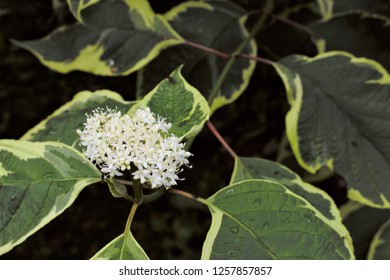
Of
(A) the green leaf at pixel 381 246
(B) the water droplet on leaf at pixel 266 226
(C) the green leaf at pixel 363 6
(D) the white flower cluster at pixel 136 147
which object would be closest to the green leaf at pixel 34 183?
(D) the white flower cluster at pixel 136 147

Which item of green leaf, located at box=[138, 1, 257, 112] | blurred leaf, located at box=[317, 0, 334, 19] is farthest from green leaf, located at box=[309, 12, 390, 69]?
green leaf, located at box=[138, 1, 257, 112]

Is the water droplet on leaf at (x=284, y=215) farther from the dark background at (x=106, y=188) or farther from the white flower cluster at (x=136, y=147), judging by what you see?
the dark background at (x=106, y=188)

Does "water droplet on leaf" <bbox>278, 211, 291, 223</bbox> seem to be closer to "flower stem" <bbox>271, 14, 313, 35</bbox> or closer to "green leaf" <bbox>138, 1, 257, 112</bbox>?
"green leaf" <bbox>138, 1, 257, 112</bbox>

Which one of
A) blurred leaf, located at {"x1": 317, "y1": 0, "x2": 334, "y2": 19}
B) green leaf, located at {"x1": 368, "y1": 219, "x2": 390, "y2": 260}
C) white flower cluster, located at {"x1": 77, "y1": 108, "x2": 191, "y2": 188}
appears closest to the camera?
white flower cluster, located at {"x1": 77, "y1": 108, "x2": 191, "y2": 188}

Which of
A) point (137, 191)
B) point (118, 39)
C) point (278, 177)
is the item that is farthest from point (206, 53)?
point (137, 191)

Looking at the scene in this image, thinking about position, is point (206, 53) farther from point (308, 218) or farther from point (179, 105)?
point (308, 218)

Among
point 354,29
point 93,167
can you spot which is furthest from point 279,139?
point 93,167
